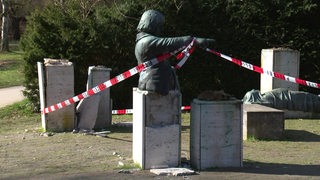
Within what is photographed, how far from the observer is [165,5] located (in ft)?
52.8

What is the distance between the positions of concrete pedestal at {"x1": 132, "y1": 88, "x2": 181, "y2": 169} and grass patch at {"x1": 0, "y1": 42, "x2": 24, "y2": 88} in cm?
1294

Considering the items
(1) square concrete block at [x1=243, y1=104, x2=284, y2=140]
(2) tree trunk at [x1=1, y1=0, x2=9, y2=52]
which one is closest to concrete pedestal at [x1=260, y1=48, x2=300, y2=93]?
(1) square concrete block at [x1=243, y1=104, x2=284, y2=140]

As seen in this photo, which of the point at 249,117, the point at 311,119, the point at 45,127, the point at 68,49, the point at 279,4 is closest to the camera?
the point at 249,117

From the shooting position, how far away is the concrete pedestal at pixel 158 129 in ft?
24.1

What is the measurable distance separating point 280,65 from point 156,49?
8021 millimetres

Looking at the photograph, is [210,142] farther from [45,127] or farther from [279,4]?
[279,4]

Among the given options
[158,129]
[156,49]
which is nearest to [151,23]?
[156,49]

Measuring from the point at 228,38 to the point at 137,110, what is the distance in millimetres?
9433

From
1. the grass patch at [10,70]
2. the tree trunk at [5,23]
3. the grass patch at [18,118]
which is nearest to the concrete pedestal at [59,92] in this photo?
the grass patch at [18,118]

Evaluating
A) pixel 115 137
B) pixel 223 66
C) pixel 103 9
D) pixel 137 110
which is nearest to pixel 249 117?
pixel 115 137

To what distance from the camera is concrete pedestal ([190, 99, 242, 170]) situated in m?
7.47

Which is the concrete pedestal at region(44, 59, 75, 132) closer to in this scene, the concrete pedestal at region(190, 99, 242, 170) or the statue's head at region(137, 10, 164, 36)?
the statue's head at region(137, 10, 164, 36)

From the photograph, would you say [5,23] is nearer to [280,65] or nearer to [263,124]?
[280,65]

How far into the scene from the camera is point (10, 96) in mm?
20172
